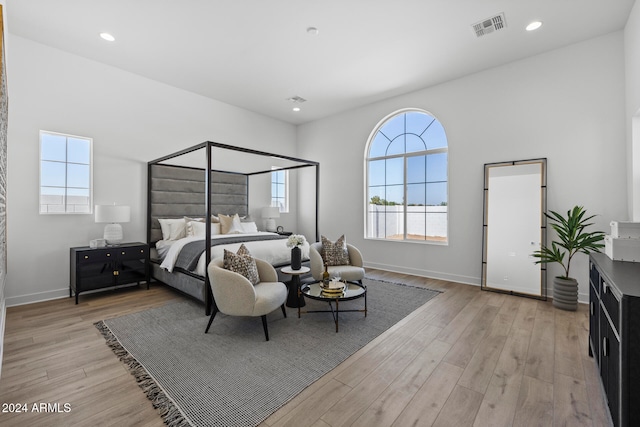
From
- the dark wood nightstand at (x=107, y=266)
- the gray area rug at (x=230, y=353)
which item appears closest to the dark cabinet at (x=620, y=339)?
the gray area rug at (x=230, y=353)

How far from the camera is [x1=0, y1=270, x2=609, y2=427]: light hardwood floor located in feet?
5.56

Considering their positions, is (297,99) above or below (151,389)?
above

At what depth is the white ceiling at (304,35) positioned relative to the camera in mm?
3008

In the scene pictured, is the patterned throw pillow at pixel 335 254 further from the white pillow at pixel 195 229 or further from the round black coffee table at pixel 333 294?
the white pillow at pixel 195 229

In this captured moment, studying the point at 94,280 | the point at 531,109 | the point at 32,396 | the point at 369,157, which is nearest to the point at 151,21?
the point at 94,280

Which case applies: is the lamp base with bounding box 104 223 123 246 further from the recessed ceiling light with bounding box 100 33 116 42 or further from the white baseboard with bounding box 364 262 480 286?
the white baseboard with bounding box 364 262 480 286

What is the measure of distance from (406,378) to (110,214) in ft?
13.2

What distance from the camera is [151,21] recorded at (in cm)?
323

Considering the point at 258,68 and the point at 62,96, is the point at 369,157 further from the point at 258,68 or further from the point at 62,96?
the point at 62,96

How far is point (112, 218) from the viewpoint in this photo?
3887 mm

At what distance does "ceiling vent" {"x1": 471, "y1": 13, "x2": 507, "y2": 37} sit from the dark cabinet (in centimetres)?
274

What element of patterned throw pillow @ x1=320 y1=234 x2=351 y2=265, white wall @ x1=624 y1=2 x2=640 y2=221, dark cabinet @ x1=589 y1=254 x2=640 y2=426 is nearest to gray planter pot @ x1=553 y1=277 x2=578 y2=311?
white wall @ x1=624 y1=2 x2=640 y2=221

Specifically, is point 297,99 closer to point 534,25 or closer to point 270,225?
point 270,225

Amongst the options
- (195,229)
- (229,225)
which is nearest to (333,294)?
(195,229)
